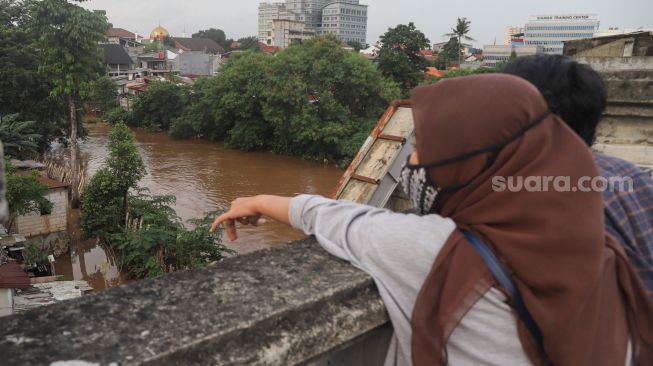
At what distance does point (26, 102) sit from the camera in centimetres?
1742

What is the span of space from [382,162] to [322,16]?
95740 mm

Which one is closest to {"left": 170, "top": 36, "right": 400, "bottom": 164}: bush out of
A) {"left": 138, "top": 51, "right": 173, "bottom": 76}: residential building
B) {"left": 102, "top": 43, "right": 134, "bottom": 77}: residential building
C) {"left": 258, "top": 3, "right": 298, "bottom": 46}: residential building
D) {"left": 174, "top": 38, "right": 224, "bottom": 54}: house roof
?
{"left": 102, "top": 43, "right": 134, "bottom": 77}: residential building

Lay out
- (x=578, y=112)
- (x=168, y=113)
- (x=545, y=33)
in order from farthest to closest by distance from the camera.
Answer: (x=545, y=33) < (x=168, y=113) < (x=578, y=112)

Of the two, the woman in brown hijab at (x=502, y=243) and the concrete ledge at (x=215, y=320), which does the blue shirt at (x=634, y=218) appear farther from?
the concrete ledge at (x=215, y=320)

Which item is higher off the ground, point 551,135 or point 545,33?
point 545,33

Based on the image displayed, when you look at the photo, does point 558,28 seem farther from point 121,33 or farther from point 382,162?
point 382,162

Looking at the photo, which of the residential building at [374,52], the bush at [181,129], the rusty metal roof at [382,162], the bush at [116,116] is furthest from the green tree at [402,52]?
the rusty metal roof at [382,162]

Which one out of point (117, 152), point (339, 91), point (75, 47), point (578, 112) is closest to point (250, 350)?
point (578, 112)

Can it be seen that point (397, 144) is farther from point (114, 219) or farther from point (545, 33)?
point (545, 33)

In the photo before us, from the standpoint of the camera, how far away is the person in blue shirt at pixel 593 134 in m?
1.15

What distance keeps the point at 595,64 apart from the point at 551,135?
284 centimetres

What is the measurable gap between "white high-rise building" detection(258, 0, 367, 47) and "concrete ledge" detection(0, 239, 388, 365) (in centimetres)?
8764

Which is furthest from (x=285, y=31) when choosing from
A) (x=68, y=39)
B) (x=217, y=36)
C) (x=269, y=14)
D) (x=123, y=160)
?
(x=123, y=160)

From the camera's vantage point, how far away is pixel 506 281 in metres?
0.89
